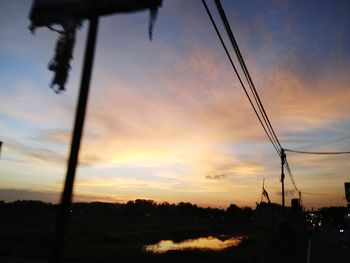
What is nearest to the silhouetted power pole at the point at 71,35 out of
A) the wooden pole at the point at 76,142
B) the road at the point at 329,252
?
the wooden pole at the point at 76,142

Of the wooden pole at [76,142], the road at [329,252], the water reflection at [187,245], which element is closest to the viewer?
the wooden pole at [76,142]

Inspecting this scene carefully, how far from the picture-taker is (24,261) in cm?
1692

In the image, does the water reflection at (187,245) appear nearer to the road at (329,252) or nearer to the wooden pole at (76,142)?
the road at (329,252)

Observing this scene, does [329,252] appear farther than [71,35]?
Yes

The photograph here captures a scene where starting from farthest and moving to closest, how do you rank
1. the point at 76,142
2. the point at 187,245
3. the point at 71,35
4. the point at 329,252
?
1. the point at 187,245
2. the point at 329,252
3. the point at 71,35
4. the point at 76,142

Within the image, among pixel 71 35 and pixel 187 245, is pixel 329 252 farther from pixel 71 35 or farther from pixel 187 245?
pixel 71 35

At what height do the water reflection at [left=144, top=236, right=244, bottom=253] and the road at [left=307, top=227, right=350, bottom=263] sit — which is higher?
the road at [left=307, top=227, right=350, bottom=263]

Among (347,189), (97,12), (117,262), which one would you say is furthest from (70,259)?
(347,189)

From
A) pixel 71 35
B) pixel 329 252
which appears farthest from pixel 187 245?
pixel 71 35

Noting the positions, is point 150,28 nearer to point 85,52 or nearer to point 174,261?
point 85,52

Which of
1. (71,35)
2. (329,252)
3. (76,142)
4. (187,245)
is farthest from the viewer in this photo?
(187,245)

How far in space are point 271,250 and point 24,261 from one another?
17.5 meters

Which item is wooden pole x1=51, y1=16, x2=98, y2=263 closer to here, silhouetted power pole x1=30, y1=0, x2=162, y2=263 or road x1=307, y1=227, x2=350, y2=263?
silhouetted power pole x1=30, y1=0, x2=162, y2=263

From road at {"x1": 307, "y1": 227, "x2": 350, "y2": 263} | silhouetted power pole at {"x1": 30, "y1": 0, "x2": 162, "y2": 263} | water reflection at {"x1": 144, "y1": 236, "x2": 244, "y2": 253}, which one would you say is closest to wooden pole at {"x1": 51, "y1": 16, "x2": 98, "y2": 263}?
silhouetted power pole at {"x1": 30, "y1": 0, "x2": 162, "y2": 263}
